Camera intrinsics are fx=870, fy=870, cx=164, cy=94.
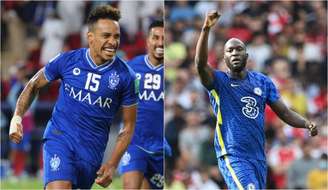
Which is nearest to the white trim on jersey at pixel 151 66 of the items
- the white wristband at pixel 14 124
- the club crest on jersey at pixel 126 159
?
the club crest on jersey at pixel 126 159

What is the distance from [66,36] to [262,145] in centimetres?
245

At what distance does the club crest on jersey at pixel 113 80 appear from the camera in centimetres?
626

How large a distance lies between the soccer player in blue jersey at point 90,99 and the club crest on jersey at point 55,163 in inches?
2.3

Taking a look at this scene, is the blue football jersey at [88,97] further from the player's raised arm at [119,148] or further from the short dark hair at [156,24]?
the short dark hair at [156,24]

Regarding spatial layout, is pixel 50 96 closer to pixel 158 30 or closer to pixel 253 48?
pixel 158 30

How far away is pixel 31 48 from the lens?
8.51m

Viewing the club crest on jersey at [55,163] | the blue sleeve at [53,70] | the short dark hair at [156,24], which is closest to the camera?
the club crest on jersey at [55,163]

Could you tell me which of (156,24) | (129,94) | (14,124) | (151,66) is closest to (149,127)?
(151,66)

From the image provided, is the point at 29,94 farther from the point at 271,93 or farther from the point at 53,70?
the point at 271,93

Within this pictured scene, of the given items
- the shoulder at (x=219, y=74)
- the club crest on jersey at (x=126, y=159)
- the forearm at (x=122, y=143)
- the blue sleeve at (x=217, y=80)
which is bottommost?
the club crest on jersey at (x=126, y=159)

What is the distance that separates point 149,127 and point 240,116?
4.96ft

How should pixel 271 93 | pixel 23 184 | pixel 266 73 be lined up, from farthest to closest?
pixel 266 73
pixel 23 184
pixel 271 93

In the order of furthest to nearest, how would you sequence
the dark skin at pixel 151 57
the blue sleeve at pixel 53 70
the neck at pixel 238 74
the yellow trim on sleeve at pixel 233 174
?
the dark skin at pixel 151 57 < the neck at pixel 238 74 < the blue sleeve at pixel 53 70 < the yellow trim on sleeve at pixel 233 174

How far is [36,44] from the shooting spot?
847 centimetres
